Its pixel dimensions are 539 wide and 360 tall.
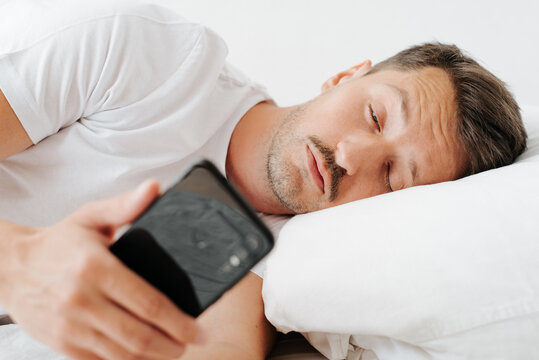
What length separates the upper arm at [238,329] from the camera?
0.74m

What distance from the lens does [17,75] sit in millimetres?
794

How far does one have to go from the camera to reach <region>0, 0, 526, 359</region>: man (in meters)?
0.83

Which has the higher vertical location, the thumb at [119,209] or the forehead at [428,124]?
the thumb at [119,209]

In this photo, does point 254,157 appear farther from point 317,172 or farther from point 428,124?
point 428,124

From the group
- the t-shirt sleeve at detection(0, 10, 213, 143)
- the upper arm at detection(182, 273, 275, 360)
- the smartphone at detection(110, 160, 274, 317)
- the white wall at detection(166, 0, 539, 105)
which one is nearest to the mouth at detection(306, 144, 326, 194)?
the upper arm at detection(182, 273, 275, 360)

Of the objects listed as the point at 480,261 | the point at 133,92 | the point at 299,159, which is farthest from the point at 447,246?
the point at 133,92

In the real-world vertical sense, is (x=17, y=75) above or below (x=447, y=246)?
above

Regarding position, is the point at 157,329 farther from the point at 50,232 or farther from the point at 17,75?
the point at 17,75

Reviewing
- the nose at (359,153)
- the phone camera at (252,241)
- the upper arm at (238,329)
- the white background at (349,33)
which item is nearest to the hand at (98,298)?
the phone camera at (252,241)

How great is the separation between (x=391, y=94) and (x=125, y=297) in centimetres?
77

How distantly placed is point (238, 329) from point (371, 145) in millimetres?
463

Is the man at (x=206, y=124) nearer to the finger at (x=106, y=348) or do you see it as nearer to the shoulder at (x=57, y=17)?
the shoulder at (x=57, y=17)

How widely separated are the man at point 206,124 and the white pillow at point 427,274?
7.3 inches

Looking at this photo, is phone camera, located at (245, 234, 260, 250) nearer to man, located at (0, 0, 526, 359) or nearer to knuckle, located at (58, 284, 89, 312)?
knuckle, located at (58, 284, 89, 312)
